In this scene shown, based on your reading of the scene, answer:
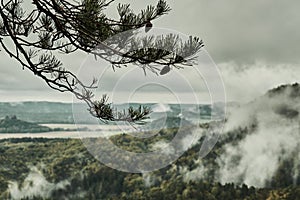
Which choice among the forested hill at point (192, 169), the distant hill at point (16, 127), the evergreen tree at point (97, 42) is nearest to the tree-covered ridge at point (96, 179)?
the forested hill at point (192, 169)

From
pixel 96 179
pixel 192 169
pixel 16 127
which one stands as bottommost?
pixel 96 179

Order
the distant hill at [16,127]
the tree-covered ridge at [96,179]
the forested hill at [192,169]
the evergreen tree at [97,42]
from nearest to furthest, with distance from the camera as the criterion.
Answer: the evergreen tree at [97,42] → the tree-covered ridge at [96,179] → the forested hill at [192,169] → the distant hill at [16,127]

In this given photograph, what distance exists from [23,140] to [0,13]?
71.8 metres

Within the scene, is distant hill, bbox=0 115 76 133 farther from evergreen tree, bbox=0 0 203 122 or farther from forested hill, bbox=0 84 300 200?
evergreen tree, bbox=0 0 203 122

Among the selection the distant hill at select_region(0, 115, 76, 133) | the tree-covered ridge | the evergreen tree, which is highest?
the evergreen tree

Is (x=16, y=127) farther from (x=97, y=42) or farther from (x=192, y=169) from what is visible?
(x=97, y=42)

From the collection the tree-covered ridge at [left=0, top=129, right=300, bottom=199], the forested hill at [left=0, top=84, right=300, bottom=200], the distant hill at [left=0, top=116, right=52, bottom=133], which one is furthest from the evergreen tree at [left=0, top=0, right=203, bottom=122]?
the distant hill at [left=0, top=116, right=52, bottom=133]

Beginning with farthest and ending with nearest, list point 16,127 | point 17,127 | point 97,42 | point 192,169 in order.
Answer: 1. point 17,127
2. point 16,127
3. point 192,169
4. point 97,42

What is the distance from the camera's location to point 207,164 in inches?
2643

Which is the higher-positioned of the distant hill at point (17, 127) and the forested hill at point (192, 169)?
the distant hill at point (17, 127)

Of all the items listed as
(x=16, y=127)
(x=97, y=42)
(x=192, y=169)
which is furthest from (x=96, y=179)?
(x=97, y=42)

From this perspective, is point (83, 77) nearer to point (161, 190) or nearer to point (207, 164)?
point (161, 190)

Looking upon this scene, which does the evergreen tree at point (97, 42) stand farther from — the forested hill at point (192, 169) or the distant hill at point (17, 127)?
the distant hill at point (17, 127)

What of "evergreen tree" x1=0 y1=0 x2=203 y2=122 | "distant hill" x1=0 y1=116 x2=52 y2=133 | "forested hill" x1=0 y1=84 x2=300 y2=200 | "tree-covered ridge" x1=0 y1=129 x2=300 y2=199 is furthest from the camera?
"distant hill" x1=0 y1=116 x2=52 y2=133
